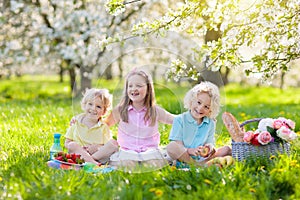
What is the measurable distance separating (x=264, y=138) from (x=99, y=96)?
56.0 inches

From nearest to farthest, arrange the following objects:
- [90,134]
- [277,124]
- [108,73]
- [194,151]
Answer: [277,124] → [194,151] → [108,73] → [90,134]

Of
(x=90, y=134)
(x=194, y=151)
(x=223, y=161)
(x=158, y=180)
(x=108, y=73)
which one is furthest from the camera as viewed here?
(x=90, y=134)

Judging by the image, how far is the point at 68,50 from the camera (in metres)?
10.0

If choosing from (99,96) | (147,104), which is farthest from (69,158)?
(147,104)

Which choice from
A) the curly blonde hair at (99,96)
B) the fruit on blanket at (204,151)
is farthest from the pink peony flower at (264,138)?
the curly blonde hair at (99,96)

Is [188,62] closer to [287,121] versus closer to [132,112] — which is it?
[132,112]

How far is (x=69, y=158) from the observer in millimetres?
4133

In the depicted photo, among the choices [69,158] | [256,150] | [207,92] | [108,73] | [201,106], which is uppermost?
[108,73]

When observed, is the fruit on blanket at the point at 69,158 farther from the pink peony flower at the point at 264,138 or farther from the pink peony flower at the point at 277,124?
the pink peony flower at the point at 277,124

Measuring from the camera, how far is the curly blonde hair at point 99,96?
14.3ft

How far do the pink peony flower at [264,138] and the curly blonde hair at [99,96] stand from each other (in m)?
1.30

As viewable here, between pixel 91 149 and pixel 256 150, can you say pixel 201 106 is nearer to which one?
pixel 256 150

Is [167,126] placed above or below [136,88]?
below

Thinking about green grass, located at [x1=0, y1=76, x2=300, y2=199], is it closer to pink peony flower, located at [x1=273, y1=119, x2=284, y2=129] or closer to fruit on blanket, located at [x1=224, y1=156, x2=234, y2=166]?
fruit on blanket, located at [x1=224, y1=156, x2=234, y2=166]
